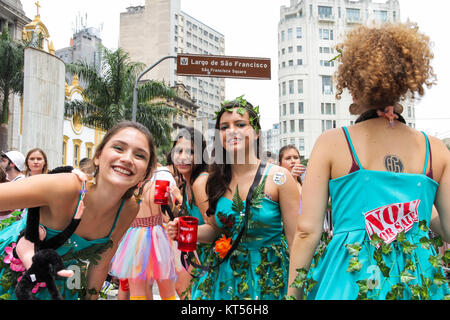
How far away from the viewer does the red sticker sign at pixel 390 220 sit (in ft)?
5.96

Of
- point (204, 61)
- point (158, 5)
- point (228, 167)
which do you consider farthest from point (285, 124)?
point (228, 167)

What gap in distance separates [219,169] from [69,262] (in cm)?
130

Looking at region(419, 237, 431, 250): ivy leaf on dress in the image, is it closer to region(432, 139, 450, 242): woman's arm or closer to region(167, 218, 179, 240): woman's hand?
region(432, 139, 450, 242): woman's arm

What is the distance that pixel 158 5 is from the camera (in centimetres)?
8706

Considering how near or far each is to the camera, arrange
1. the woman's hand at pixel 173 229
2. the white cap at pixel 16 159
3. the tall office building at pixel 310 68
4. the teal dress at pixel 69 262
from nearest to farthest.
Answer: the teal dress at pixel 69 262 → the woman's hand at pixel 173 229 → the white cap at pixel 16 159 → the tall office building at pixel 310 68

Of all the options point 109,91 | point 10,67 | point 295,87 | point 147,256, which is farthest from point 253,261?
point 295,87

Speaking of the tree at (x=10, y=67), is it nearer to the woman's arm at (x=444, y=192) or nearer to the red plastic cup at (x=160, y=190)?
the red plastic cup at (x=160, y=190)

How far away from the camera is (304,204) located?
6.45 feet

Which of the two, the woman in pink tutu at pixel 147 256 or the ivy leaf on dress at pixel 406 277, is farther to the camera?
the woman in pink tutu at pixel 147 256

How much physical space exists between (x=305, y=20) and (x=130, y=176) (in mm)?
78540

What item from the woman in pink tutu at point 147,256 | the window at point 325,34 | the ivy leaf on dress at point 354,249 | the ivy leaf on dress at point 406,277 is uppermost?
the window at point 325,34

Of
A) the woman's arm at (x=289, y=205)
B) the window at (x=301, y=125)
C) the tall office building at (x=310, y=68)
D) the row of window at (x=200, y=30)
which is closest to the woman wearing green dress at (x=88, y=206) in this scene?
the woman's arm at (x=289, y=205)

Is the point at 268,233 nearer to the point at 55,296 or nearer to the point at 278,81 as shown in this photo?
the point at 55,296
